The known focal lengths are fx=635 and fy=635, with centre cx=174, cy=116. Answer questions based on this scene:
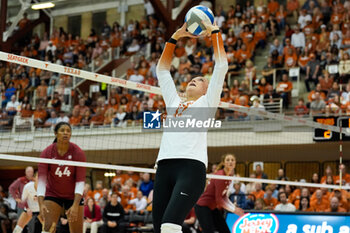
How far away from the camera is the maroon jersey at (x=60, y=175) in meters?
7.01

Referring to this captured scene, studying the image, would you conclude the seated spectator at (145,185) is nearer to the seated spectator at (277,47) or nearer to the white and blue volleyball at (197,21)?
the seated spectator at (277,47)

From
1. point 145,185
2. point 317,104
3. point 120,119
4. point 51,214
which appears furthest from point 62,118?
point 51,214

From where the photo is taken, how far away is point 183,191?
15.1 feet

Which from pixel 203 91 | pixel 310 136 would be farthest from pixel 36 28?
pixel 203 91

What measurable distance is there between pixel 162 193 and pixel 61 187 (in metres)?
2.56

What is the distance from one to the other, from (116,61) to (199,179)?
759 inches

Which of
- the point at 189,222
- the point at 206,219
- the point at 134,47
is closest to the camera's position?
the point at 206,219

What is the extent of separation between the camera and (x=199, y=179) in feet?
15.5

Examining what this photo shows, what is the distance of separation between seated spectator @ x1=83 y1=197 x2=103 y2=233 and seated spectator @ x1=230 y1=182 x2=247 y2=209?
313 cm

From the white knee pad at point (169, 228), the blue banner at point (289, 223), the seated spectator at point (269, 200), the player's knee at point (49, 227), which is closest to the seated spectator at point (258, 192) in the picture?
the seated spectator at point (269, 200)

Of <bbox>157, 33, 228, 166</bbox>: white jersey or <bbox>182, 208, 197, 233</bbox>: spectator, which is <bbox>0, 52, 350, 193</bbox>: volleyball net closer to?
<bbox>182, 208, 197, 233</bbox>: spectator

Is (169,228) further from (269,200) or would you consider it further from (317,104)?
(317,104)

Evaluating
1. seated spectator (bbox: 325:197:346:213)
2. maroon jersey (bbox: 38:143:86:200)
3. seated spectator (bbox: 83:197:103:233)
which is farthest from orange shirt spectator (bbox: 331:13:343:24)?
maroon jersey (bbox: 38:143:86:200)

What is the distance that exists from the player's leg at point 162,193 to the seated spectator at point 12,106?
16.7 metres
